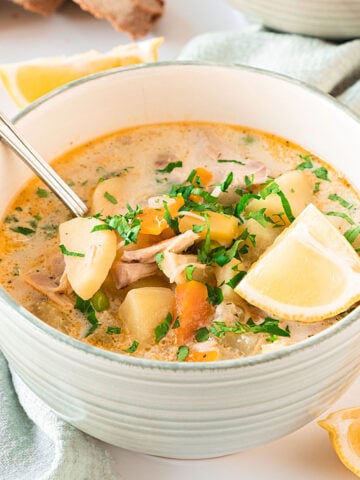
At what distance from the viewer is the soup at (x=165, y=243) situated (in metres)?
1.60

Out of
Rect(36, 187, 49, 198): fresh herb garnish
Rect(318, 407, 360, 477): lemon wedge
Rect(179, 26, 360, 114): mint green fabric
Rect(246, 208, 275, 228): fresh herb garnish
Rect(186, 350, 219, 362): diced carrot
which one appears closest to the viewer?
Rect(186, 350, 219, 362): diced carrot

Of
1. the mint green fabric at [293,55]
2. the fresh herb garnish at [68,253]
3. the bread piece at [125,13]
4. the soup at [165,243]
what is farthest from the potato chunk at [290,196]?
the bread piece at [125,13]

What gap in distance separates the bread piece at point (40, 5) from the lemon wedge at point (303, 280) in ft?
5.26

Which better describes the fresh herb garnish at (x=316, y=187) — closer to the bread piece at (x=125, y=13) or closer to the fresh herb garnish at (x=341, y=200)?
the fresh herb garnish at (x=341, y=200)

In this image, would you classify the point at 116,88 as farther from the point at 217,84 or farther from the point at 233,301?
the point at 233,301

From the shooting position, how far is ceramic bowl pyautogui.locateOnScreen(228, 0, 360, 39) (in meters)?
2.63

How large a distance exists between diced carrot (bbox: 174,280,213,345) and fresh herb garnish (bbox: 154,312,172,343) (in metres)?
0.02

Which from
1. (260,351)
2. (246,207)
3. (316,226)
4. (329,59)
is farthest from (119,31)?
(260,351)

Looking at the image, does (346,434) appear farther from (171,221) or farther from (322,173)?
(322,173)

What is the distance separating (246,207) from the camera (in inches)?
72.3

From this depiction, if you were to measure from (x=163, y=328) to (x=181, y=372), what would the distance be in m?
0.29

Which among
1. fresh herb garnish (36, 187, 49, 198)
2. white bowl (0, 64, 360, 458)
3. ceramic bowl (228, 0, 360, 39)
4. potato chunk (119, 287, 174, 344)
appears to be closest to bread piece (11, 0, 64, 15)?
ceramic bowl (228, 0, 360, 39)

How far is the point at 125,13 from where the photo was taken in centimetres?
280

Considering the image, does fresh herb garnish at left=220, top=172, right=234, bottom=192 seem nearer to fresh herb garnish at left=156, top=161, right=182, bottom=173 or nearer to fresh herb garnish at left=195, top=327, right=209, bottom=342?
fresh herb garnish at left=156, top=161, right=182, bottom=173
